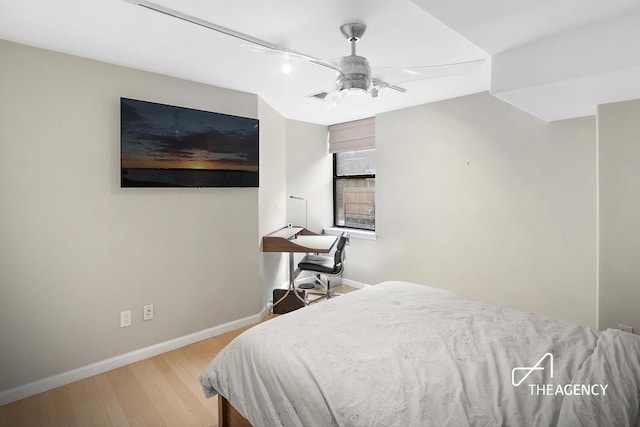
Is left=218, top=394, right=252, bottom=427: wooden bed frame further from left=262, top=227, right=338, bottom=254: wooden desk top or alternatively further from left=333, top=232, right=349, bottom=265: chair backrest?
left=333, top=232, right=349, bottom=265: chair backrest

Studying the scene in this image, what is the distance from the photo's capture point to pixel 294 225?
4586mm

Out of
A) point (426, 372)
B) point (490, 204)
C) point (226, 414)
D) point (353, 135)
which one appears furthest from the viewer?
point (353, 135)

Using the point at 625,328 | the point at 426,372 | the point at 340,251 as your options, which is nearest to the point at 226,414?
the point at 426,372

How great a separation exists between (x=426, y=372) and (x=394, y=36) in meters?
1.85

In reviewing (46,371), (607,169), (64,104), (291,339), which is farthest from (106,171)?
(607,169)

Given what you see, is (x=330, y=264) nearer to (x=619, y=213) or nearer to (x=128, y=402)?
(x=128, y=402)

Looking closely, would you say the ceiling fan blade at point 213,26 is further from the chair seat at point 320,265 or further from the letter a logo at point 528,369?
the chair seat at point 320,265

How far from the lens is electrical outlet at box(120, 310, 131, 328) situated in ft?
8.68

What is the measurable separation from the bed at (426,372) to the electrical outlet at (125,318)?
1301 mm

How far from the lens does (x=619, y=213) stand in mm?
2160

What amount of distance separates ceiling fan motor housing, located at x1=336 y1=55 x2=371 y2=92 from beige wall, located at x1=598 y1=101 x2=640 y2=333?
1.61 m

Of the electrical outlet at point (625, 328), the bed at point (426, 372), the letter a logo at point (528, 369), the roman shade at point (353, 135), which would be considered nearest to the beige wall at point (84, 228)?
the bed at point (426, 372)

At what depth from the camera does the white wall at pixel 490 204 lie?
2783mm

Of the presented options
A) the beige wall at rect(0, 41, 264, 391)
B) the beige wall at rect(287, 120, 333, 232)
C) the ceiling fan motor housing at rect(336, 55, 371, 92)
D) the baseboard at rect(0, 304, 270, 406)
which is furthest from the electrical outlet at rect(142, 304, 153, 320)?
the ceiling fan motor housing at rect(336, 55, 371, 92)
